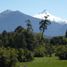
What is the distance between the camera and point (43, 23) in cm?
11069

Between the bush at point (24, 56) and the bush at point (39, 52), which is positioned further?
the bush at point (39, 52)

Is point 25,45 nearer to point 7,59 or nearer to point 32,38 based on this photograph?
point 32,38

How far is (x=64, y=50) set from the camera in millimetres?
68875

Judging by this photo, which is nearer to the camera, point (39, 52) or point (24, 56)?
point (24, 56)

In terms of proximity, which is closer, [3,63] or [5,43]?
[3,63]

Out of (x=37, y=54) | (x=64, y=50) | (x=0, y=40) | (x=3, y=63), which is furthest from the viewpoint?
(x=0, y=40)

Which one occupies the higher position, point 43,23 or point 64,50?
point 43,23

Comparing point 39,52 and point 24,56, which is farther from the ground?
point 39,52

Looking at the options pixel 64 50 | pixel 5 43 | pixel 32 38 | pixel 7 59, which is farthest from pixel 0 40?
pixel 7 59

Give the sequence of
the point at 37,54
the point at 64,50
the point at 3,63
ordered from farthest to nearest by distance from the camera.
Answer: the point at 37,54, the point at 64,50, the point at 3,63

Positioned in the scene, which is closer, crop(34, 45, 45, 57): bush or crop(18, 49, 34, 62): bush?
crop(18, 49, 34, 62): bush

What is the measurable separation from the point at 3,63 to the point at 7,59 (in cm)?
115

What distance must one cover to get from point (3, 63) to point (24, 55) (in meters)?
18.0

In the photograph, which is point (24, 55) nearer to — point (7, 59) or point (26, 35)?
point (7, 59)
